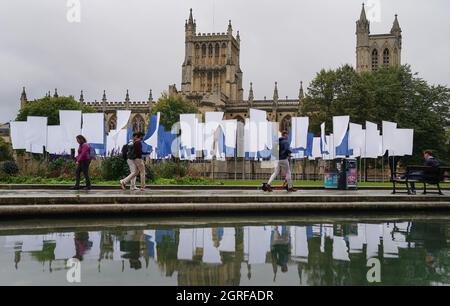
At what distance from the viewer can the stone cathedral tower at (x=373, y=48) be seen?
8000 centimetres

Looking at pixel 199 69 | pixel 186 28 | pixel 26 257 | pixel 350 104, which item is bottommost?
pixel 26 257

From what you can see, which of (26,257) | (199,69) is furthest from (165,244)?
(199,69)

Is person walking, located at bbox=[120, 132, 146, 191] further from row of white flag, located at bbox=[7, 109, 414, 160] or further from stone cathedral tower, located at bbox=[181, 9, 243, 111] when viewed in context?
stone cathedral tower, located at bbox=[181, 9, 243, 111]

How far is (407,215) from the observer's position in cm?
1006

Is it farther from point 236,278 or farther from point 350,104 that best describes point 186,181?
point 350,104

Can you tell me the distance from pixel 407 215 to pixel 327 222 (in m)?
2.50

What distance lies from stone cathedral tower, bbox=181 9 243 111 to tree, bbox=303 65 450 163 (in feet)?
123

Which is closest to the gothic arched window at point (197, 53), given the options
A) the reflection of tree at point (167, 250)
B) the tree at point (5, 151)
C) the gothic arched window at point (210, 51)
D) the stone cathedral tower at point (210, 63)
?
the stone cathedral tower at point (210, 63)

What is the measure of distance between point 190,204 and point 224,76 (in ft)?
262

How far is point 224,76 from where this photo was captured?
87438 mm

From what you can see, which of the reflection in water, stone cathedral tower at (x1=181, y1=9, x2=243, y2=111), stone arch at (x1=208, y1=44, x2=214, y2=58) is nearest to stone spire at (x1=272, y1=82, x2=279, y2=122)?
stone cathedral tower at (x1=181, y1=9, x2=243, y2=111)

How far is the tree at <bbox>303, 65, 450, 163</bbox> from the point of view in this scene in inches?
1672

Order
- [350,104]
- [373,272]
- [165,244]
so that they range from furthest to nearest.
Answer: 1. [350,104]
2. [165,244]
3. [373,272]

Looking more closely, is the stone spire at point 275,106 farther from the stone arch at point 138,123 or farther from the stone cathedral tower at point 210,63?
the stone arch at point 138,123
